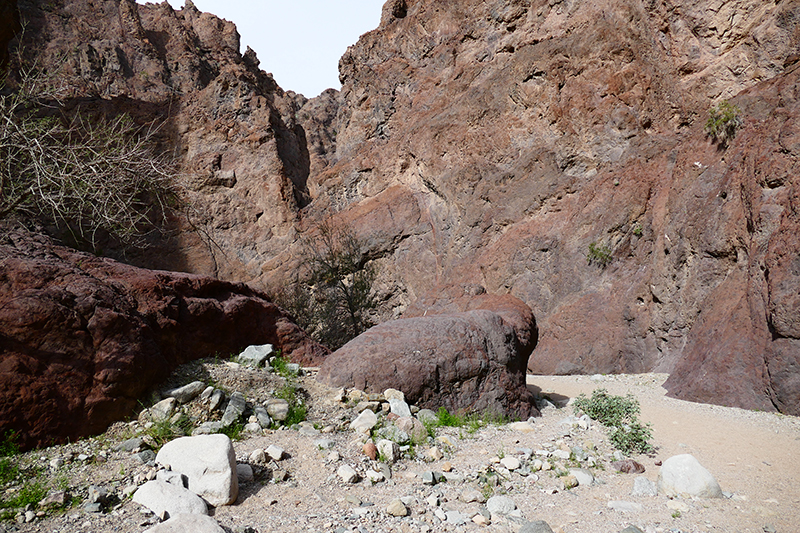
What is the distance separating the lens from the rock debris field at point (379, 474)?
2797 millimetres

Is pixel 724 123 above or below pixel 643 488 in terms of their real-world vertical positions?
above

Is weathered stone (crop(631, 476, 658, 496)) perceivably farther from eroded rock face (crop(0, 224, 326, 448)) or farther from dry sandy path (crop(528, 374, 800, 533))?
eroded rock face (crop(0, 224, 326, 448))

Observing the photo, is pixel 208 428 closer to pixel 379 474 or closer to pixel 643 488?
pixel 379 474

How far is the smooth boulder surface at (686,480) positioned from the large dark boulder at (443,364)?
1.96m

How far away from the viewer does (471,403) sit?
521cm

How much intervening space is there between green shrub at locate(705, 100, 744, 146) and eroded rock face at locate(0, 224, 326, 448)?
1065 cm

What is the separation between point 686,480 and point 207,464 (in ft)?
11.0

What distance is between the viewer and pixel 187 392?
157 inches

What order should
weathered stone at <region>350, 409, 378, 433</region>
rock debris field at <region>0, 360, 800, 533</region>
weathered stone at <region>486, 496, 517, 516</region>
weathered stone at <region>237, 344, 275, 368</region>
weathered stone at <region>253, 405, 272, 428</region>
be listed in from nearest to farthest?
rock debris field at <region>0, 360, 800, 533</region>, weathered stone at <region>486, 496, 517, 516</region>, weathered stone at <region>253, 405, 272, 428</region>, weathered stone at <region>350, 409, 378, 433</region>, weathered stone at <region>237, 344, 275, 368</region>

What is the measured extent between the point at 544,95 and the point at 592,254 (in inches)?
253

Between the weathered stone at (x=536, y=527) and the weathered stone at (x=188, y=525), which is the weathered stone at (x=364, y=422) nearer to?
the weathered stone at (x=536, y=527)

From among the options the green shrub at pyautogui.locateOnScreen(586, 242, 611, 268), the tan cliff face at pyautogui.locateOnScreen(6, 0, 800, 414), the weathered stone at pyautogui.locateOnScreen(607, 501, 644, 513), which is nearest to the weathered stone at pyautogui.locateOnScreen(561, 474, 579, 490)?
the weathered stone at pyautogui.locateOnScreen(607, 501, 644, 513)

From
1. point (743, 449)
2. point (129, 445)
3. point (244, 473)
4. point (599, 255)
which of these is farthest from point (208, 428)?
point (599, 255)

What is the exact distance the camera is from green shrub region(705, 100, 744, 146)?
9.54 meters
